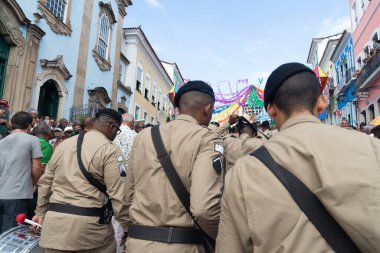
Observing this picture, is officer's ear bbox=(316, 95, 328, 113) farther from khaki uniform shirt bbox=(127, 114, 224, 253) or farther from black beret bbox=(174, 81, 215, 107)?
black beret bbox=(174, 81, 215, 107)

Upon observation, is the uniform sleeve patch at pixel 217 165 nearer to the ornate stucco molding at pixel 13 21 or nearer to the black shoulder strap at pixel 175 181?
the black shoulder strap at pixel 175 181

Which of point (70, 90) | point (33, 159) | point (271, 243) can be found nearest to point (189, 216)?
point (271, 243)

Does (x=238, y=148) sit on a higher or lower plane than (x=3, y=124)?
lower

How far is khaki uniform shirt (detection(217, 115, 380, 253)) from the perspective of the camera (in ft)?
3.34

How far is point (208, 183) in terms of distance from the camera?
189cm

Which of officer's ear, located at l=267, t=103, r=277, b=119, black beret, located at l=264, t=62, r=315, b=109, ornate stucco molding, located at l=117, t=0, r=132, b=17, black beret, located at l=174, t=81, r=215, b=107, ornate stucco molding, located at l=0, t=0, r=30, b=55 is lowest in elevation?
officer's ear, located at l=267, t=103, r=277, b=119

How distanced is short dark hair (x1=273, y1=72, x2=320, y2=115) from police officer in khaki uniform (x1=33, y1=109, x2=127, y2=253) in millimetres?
1899

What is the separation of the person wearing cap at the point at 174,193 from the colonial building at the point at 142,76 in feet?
57.9

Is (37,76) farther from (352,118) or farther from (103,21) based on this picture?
(352,118)

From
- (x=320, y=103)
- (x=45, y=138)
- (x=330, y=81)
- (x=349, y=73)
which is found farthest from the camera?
(x=330, y=81)

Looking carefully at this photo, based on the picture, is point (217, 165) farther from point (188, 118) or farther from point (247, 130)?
point (247, 130)

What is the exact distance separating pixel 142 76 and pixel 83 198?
2150cm

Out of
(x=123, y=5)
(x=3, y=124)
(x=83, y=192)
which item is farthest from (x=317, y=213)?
(x=123, y=5)

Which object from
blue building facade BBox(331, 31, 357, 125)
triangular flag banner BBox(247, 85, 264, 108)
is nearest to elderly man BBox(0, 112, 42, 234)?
triangular flag banner BBox(247, 85, 264, 108)
